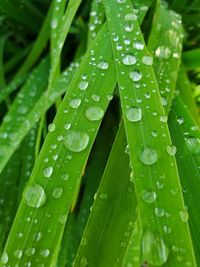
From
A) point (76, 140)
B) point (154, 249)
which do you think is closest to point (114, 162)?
point (76, 140)

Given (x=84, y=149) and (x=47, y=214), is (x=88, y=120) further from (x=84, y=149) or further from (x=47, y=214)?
(x=47, y=214)

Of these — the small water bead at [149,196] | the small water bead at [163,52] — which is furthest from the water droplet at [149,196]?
the small water bead at [163,52]

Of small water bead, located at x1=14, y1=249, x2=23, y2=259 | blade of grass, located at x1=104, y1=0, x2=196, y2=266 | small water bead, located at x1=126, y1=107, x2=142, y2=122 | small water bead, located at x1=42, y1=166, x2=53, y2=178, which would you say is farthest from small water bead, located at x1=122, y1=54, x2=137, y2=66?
small water bead, located at x1=14, y1=249, x2=23, y2=259

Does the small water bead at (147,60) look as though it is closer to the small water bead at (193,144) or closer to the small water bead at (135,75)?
the small water bead at (135,75)

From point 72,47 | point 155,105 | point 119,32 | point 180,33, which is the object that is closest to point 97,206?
point 155,105

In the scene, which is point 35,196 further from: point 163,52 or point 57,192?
point 163,52

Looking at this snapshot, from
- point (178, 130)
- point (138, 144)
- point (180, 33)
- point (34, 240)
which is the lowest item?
point (34, 240)
